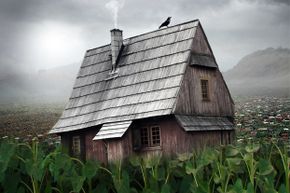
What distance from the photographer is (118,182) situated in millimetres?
2059

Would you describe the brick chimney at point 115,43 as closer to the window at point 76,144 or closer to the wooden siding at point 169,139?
the window at point 76,144

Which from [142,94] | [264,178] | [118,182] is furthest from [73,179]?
[142,94]

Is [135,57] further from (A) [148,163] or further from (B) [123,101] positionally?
(A) [148,163]

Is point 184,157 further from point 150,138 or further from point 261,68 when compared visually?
point 261,68

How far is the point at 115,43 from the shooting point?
18953 mm

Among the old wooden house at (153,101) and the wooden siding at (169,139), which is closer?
the wooden siding at (169,139)

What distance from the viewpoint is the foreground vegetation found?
6.77 feet

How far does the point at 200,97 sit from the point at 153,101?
5.79ft

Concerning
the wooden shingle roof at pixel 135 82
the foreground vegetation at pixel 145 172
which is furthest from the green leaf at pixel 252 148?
the wooden shingle roof at pixel 135 82

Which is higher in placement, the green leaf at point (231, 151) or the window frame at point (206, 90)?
the window frame at point (206, 90)

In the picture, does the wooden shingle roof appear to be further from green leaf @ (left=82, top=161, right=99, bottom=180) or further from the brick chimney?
green leaf @ (left=82, top=161, right=99, bottom=180)

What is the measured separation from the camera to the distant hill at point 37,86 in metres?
49.1

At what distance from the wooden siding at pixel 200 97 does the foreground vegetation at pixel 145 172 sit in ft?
41.1

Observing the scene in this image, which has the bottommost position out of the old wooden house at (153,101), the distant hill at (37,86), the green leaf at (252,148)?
the green leaf at (252,148)
